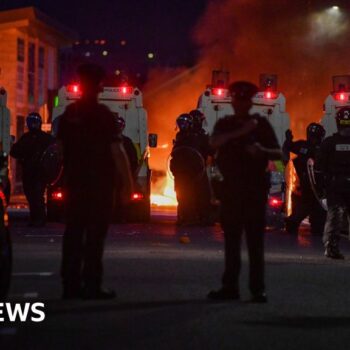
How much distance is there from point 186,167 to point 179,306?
1000cm

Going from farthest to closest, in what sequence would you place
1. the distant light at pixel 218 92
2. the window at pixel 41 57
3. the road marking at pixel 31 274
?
1. the window at pixel 41 57
2. the distant light at pixel 218 92
3. the road marking at pixel 31 274

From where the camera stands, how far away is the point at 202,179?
747 inches

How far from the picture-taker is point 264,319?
838 centimetres

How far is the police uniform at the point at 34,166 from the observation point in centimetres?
1803

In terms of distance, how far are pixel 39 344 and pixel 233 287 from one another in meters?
2.45

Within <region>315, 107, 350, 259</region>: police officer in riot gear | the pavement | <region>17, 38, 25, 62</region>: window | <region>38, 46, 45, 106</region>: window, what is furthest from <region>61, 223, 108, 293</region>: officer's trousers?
<region>38, 46, 45, 106</region>: window

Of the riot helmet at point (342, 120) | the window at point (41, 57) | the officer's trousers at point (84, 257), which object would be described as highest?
the window at point (41, 57)

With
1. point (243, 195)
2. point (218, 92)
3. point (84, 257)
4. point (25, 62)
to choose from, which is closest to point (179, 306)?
point (84, 257)

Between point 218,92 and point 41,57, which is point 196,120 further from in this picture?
point 41,57

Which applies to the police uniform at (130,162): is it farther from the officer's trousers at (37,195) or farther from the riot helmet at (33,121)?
the riot helmet at (33,121)

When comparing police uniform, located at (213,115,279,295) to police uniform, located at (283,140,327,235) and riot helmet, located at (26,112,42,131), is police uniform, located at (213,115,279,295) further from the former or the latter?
riot helmet, located at (26,112,42,131)

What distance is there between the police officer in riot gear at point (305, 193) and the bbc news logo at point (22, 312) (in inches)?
391

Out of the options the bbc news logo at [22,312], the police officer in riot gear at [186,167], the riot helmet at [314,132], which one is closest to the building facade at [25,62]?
the police officer in riot gear at [186,167]

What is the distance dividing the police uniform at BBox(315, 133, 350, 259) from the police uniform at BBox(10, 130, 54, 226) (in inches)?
226
